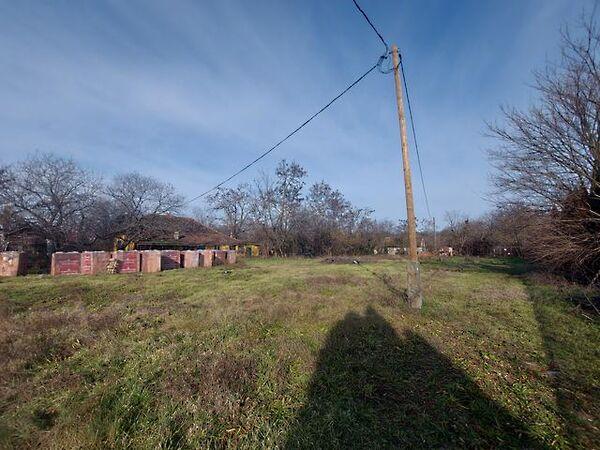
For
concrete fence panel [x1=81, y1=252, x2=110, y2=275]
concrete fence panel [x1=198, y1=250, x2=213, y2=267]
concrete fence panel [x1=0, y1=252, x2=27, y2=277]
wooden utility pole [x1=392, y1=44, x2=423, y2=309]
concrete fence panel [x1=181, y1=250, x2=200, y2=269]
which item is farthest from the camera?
concrete fence panel [x1=198, y1=250, x2=213, y2=267]

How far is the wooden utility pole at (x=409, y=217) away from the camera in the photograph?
24.2 feet

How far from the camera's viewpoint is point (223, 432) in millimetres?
2727

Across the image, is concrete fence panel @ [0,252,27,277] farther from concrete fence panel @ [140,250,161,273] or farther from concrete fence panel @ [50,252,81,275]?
concrete fence panel @ [140,250,161,273]

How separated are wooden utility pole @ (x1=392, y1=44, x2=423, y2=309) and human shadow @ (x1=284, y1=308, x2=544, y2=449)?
2.79 meters

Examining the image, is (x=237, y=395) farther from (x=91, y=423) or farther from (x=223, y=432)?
(x=91, y=423)

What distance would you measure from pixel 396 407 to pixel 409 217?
5.35 metres

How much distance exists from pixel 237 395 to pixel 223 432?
57 cm

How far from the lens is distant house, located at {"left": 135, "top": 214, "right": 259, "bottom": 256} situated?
3309 cm

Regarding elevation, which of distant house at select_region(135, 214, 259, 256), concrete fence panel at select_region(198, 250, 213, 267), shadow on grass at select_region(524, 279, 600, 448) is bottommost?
shadow on grass at select_region(524, 279, 600, 448)

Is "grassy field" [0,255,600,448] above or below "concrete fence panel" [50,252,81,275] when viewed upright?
below

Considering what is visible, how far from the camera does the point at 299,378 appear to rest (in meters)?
3.77

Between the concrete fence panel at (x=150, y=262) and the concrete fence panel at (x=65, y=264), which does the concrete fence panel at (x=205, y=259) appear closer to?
the concrete fence panel at (x=150, y=262)

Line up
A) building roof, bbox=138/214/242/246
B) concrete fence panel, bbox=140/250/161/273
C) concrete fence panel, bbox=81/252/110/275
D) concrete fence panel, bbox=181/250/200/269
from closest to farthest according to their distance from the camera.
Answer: concrete fence panel, bbox=81/252/110/275, concrete fence panel, bbox=140/250/161/273, concrete fence panel, bbox=181/250/200/269, building roof, bbox=138/214/242/246

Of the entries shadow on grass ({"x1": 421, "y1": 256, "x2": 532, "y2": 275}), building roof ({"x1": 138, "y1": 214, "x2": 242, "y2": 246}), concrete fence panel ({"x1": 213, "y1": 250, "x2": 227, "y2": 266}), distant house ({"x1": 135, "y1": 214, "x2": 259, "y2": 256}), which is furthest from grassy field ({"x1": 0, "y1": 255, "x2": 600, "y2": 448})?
distant house ({"x1": 135, "y1": 214, "x2": 259, "y2": 256})
